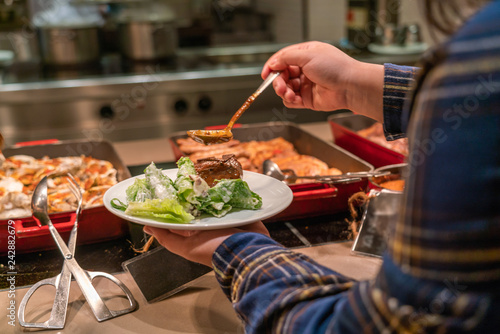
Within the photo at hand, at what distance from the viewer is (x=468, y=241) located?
1.67ft

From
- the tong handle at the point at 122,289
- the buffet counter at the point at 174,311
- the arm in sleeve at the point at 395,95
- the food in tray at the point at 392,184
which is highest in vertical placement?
the arm in sleeve at the point at 395,95

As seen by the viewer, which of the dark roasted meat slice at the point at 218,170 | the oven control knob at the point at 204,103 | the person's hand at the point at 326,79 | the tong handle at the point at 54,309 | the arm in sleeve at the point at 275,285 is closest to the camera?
the arm in sleeve at the point at 275,285

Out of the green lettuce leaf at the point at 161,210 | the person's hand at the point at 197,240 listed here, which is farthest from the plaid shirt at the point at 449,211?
the green lettuce leaf at the point at 161,210

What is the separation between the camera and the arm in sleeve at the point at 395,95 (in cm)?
130

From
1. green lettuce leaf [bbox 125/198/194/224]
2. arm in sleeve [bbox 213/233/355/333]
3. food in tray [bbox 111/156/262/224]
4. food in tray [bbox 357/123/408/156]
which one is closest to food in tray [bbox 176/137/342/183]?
food in tray [bbox 357/123/408/156]

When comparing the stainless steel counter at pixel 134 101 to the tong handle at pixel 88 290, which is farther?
the stainless steel counter at pixel 134 101

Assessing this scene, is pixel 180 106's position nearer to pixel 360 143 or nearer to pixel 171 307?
pixel 360 143

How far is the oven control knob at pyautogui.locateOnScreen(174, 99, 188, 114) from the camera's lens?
10.2 ft

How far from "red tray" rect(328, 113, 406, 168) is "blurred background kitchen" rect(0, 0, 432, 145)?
99cm

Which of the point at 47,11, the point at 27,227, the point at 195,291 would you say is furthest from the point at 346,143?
the point at 47,11

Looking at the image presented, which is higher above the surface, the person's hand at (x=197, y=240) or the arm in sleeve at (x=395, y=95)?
the arm in sleeve at (x=395, y=95)

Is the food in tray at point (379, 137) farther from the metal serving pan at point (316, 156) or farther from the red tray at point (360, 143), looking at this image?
the metal serving pan at point (316, 156)

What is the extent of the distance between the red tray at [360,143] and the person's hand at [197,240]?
0.89 meters

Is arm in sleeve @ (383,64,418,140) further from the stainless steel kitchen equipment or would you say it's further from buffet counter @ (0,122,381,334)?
the stainless steel kitchen equipment
